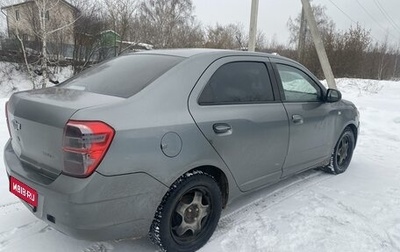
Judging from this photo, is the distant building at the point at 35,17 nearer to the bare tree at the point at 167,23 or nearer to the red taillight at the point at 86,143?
the bare tree at the point at 167,23

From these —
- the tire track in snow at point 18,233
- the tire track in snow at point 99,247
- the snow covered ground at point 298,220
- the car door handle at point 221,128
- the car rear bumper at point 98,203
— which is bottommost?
the tire track in snow at point 18,233

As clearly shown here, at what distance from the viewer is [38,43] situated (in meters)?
23.4

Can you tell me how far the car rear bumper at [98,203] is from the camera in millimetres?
2014

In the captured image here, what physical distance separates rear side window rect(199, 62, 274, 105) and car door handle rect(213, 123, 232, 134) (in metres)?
0.19

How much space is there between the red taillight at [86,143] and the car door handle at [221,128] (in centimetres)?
87

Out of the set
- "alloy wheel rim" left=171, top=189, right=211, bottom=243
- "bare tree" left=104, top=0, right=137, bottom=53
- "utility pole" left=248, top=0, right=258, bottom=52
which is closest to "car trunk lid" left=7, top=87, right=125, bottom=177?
"alloy wheel rim" left=171, top=189, right=211, bottom=243

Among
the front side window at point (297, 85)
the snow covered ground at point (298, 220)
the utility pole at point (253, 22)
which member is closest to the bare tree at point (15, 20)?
the utility pole at point (253, 22)

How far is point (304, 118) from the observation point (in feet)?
11.9

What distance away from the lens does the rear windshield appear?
2443 mm

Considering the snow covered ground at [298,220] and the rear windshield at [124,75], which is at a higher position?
the rear windshield at [124,75]

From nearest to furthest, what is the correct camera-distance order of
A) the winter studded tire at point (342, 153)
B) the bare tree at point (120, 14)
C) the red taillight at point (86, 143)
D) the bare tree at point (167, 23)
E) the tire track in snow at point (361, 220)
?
1. the red taillight at point (86, 143)
2. the tire track in snow at point (361, 220)
3. the winter studded tire at point (342, 153)
4. the bare tree at point (120, 14)
5. the bare tree at point (167, 23)

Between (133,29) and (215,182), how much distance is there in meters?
28.5

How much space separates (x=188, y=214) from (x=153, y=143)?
76 centimetres

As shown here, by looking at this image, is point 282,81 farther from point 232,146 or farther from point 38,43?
point 38,43
